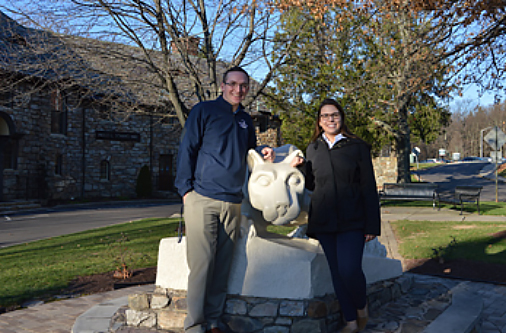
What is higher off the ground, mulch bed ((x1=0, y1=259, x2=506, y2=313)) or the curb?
the curb

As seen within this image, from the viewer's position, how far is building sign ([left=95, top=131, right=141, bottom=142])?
78.7 feet

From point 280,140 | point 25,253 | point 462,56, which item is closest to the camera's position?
point 25,253

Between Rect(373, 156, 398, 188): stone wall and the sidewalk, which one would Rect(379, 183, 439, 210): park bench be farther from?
Rect(373, 156, 398, 188): stone wall

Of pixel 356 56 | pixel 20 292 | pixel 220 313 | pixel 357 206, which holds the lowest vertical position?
pixel 20 292

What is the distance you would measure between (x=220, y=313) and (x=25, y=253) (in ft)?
21.9

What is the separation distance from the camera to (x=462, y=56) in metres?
9.70

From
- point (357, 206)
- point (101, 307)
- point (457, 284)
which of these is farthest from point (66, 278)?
point (457, 284)

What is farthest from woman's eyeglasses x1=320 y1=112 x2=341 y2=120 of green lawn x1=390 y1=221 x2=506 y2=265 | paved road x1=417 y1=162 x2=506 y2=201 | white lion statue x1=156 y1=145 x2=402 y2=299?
paved road x1=417 y1=162 x2=506 y2=201

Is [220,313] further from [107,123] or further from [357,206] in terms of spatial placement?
[107,123]

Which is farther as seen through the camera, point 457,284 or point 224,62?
point 224,62

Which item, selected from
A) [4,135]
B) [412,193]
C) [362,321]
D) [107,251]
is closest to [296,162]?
[362,321]

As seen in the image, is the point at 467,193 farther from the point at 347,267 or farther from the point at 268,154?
the point at 268,154

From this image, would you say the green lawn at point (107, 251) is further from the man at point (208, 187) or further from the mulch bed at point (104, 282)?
the man at point (208, 187)

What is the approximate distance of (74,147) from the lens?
22828mm
